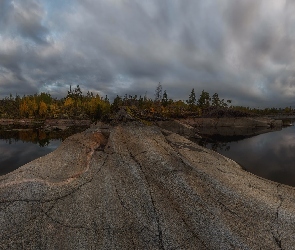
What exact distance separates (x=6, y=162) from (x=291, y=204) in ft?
163

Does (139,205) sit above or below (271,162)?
above

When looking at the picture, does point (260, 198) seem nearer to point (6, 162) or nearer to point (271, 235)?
point (271, 235)

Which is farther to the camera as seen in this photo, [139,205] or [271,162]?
[271,162]

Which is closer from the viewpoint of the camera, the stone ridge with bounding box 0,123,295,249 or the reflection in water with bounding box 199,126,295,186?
the stone ridge with bounding box 0,123,295,249

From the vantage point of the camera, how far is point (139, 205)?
1359cm

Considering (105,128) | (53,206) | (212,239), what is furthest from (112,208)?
(105,128)

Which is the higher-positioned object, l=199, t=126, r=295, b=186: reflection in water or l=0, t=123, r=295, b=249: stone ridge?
l=0, t=123, r=295, b=249: stone ridge

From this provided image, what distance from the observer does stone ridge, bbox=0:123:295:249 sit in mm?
11898

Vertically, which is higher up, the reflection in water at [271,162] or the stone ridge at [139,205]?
the stone ridge at [139,205]

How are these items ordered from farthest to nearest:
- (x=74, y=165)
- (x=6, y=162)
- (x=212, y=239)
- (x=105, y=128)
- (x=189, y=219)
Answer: (x=6, y=162)
(x=105, y=128)
(x=74, y=165)
(x=189, y=219)
(x=212, y=239)

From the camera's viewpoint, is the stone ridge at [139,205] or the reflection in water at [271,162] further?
the reflection in water at [271,162]

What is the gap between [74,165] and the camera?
17047 mm

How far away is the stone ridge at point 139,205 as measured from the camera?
11.9 metres

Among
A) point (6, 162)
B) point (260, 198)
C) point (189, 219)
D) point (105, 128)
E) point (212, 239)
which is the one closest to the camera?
point (212, 239)
